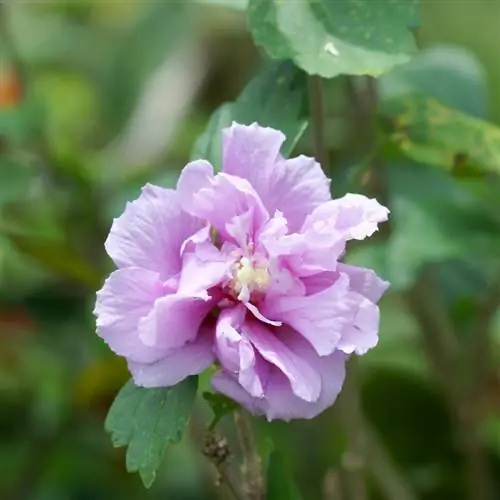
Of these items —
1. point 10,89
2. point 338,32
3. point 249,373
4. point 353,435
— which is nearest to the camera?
point 249,373

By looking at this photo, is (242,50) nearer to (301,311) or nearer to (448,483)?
(448,483)

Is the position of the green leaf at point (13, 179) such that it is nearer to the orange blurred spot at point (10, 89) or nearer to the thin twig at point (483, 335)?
the orange blurred spot at point (10, 89)

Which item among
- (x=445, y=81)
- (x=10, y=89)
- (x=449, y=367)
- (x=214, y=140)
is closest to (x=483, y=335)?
(x=449, y=367)

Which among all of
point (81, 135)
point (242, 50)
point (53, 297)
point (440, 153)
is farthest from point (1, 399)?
point (242, 50)

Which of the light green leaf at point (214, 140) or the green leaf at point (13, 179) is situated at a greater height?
the light green leaf at point (214, 140)

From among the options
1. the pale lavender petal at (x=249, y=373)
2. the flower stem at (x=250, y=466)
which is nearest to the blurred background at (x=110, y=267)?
the flower stem at (x=250, y=466)

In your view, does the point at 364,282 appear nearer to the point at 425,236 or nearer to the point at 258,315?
the point at 258,315
